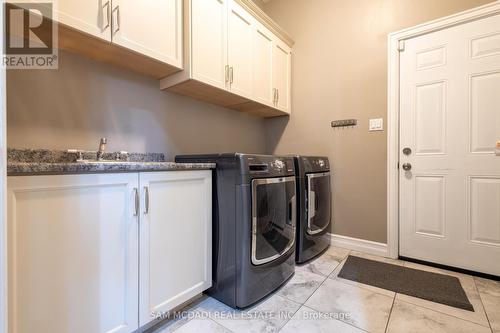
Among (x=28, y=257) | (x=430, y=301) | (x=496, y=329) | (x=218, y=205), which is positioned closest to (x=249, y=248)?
(x=218, y=205)

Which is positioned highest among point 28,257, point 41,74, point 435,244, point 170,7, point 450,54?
point 170,7

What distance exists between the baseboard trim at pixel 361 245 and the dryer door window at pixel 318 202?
0.27 m

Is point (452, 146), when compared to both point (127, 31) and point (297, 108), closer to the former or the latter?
point (297, 108)

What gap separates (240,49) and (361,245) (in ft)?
7.16

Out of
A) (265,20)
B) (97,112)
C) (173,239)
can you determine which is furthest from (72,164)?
(265,20)

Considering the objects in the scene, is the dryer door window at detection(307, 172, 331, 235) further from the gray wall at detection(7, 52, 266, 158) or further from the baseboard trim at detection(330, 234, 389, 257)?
the gray wall at detection(7, 52, 266, 158)

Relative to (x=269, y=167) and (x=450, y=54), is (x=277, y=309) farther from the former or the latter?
(x=450, y=54)

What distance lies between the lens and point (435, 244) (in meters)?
1.96

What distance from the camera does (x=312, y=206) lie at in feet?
6.72

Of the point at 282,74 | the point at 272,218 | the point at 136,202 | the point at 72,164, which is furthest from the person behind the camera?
the point at 282,74

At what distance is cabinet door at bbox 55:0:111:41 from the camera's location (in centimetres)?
108

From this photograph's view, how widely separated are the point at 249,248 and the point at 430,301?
1208 millimetres

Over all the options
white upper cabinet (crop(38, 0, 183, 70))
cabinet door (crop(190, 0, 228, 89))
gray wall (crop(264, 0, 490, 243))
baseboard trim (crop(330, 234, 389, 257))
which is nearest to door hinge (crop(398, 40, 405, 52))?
gray wall (crop(264, 0, 490, 243))

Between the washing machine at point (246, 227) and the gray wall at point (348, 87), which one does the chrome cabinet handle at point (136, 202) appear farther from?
the gray wall at point (348, 87)
